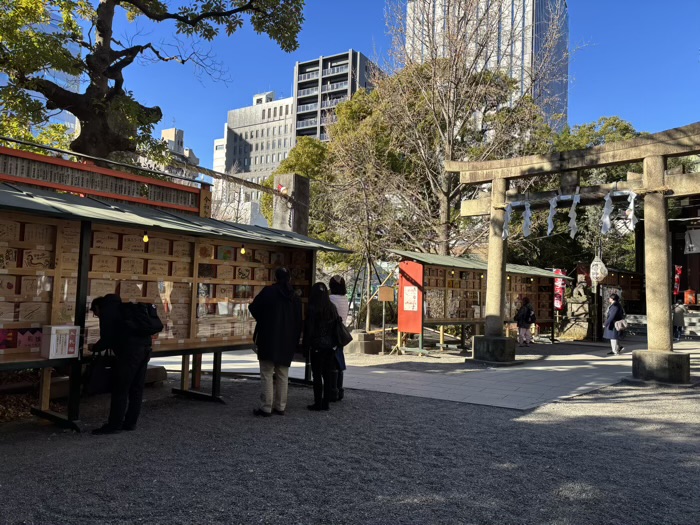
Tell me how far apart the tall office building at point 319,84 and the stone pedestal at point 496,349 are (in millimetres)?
61394

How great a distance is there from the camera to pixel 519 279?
18.9 meters

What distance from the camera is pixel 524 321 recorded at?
55.6ft

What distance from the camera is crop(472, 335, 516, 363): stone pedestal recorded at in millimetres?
12086

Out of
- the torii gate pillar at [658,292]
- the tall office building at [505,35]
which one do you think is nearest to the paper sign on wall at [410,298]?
the torii gate pillar at [658,292]

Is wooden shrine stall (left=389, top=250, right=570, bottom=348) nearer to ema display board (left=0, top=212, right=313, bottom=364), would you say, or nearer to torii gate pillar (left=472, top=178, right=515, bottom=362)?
torii gate pillar (left=472, top=178, right=515, bottom=362)

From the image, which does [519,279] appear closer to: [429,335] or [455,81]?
[429,335]

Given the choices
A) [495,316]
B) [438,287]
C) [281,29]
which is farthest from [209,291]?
[438,287]

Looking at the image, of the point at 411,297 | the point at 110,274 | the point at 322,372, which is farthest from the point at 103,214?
the point at 411,297

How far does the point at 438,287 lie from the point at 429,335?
5.45 metres

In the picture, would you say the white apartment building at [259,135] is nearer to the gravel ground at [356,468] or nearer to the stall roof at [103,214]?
the stall roof at [103,214]

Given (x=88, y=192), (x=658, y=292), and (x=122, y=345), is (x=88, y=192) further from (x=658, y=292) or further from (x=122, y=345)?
(x=658, y=292)

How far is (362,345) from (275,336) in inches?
331

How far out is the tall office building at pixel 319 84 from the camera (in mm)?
72438

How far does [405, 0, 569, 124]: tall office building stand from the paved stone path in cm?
1109
